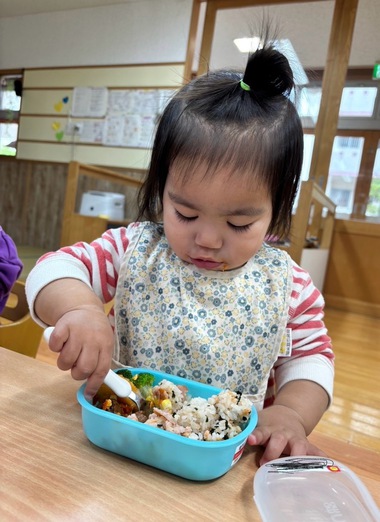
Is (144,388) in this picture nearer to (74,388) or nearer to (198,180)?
(74,388)

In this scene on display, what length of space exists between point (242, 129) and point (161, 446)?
1.33ft

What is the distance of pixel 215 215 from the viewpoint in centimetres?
55

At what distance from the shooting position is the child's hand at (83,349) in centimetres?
42

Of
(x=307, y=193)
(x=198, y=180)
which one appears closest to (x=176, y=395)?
(x=198, y=180)

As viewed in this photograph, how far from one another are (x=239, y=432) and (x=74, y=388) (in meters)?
0.21

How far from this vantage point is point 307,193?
214cm

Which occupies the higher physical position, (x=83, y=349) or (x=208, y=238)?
(x=208, y=238)

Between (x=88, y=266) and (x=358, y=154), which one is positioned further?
(x=358, y=154)

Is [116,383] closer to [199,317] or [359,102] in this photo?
[199,317]

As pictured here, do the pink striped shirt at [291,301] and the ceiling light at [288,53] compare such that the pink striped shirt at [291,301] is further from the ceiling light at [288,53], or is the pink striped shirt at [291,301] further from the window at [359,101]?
the window at [359,101]

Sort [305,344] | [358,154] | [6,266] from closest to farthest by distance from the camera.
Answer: [305,344] < [6,266] < [358,154]

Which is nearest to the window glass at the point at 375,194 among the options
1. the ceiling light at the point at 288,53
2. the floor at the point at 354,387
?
the floor at the point at 354,387

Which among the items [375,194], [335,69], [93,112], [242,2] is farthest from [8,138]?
[375,194]

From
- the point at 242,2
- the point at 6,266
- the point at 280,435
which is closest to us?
the point at 280,435
